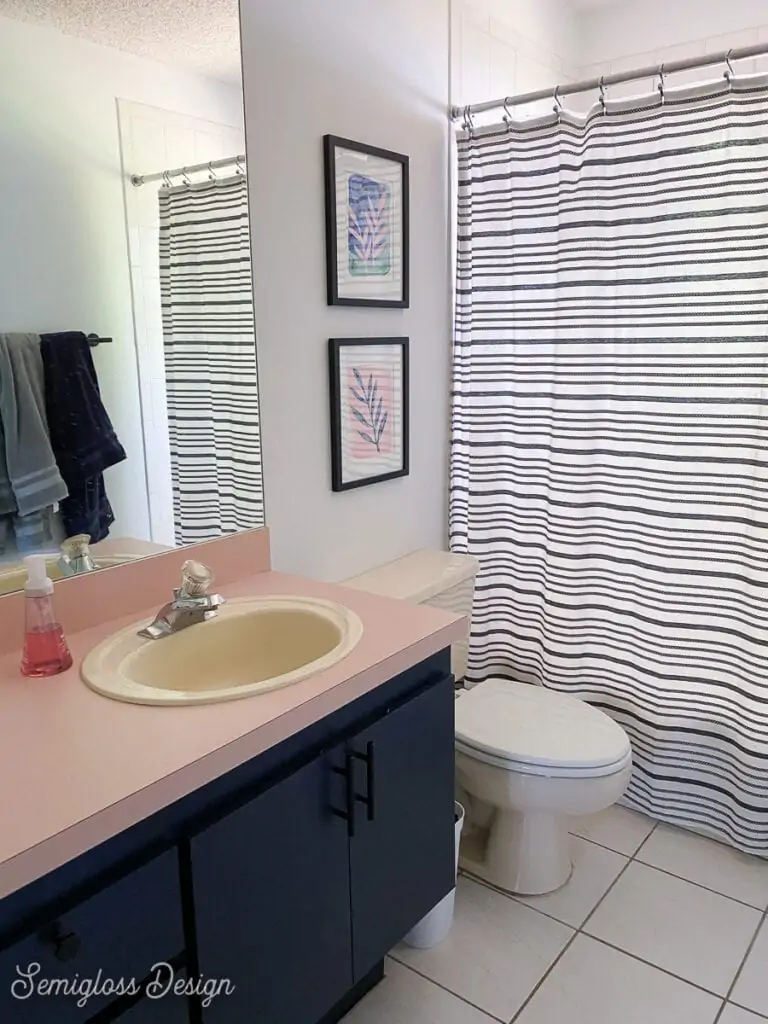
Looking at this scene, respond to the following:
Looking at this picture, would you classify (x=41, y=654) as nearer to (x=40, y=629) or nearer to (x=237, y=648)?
(x=40, y=629)

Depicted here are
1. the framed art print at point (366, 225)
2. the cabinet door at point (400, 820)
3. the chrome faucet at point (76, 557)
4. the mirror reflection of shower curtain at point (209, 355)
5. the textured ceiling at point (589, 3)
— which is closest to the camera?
the cabinet door at point (400, 820)

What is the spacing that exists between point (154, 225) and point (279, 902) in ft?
4.03

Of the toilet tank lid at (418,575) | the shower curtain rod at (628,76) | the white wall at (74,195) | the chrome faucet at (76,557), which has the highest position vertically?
the shower curtain rod at (628,76)

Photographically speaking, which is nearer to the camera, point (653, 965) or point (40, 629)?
point (40, 629)

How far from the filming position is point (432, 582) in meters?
2.02

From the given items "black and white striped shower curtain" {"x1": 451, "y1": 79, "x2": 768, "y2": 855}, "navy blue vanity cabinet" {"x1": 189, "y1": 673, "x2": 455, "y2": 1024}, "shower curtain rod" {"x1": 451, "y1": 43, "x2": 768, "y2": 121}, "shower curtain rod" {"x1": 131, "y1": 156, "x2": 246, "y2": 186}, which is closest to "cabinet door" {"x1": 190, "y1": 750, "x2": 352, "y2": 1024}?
"navy blue vanity cabinet" {"x1": 189, "y1": 673, "x2": 455, "y2": 1024}

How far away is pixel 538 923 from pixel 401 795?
72cm

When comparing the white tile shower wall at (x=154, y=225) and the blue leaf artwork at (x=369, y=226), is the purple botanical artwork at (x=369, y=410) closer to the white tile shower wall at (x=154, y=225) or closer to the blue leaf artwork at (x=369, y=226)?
the blue leaf artwork at (x=369, y=226)

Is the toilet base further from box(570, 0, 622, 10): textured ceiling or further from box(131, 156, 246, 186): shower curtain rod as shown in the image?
box(570, 0, 622, 10): textured ceiling

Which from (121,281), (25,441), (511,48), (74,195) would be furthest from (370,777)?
(511,48)

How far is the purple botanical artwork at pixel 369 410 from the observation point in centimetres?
198

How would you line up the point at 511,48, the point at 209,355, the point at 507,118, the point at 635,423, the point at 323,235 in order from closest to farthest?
1. the point at 209,355
2. the point at 323,235
3. the point at 635,423
4. the point at 507,118
5. the point at 511,48

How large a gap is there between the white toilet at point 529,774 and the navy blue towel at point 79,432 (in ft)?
3.31

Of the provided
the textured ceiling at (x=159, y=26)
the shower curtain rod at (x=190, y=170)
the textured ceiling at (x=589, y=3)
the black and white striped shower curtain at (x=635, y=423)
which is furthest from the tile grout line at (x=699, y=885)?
the textured ceiling at (x=589, y=3)
